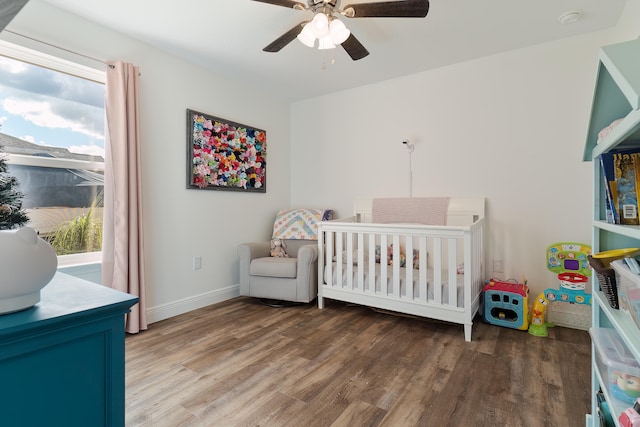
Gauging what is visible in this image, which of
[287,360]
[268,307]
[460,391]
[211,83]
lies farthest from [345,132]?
[460,391]

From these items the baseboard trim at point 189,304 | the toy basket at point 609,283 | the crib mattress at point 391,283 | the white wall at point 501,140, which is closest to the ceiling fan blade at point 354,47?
the white wall at point 501,140

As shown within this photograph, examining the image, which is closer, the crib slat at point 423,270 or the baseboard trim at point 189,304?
the crib slat at point 423,270

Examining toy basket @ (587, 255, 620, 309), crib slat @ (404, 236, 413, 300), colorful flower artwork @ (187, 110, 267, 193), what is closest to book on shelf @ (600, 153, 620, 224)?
toy basket @ (587, 255, 620, 309)

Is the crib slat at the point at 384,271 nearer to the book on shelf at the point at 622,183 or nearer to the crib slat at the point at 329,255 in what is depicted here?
the crib slat at the point at 329,255

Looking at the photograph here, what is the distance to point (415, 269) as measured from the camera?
282cm

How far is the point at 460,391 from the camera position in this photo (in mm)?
1589

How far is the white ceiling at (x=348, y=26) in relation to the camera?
202 cm

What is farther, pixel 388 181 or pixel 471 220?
pixel 388 181

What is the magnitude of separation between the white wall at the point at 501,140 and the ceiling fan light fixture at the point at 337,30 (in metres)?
1.57

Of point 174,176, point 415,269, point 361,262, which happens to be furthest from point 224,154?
point 415,269

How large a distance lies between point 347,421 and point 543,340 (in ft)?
5.46

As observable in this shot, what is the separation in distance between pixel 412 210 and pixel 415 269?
56 cm

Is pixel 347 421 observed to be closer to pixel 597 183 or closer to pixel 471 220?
pixel 597 183

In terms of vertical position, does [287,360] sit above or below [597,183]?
below
